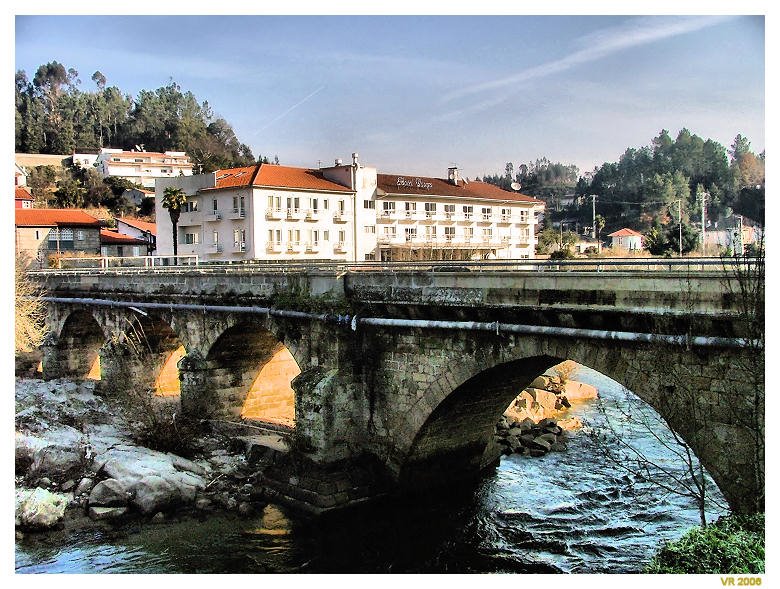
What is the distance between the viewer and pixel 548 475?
26547mm

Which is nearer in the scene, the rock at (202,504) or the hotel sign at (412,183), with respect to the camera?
the rock at (202,504)

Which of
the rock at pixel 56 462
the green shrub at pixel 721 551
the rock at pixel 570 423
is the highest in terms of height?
the green shrub at pixel 721 551

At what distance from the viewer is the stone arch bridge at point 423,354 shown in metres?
15.1

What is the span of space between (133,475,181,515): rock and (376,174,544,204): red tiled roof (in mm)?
30746

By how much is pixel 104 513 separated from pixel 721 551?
1704cm

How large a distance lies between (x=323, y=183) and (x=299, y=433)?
97.1ft

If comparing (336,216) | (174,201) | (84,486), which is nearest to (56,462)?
(84,486)

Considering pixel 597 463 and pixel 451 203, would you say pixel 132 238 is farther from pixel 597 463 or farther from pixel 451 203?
pixel 597 463

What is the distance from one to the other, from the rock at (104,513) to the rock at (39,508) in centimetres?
82

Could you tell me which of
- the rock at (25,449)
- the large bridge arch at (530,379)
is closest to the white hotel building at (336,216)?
the rock at (25,449)

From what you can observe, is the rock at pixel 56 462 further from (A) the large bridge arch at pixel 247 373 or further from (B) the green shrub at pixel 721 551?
(B) the green shrub at pixel 721 551

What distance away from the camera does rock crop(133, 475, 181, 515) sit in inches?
909

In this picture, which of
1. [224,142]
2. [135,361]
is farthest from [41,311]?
[224,142]

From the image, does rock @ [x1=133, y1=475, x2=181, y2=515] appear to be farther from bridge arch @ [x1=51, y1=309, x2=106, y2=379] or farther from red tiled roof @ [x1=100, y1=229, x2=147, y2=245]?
red tiled roof @ [x1=100, y1=229, x2=147, y2=245]
